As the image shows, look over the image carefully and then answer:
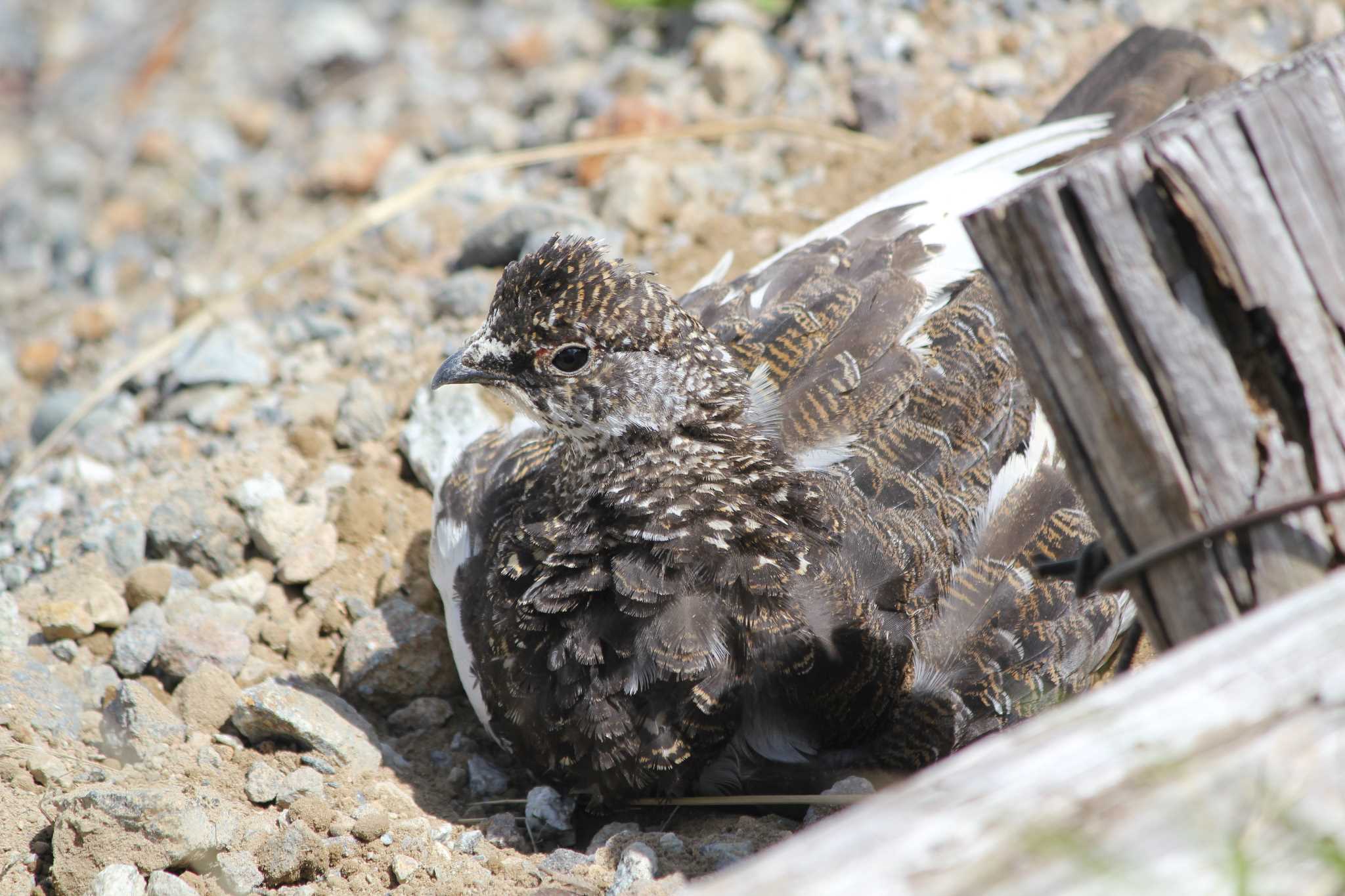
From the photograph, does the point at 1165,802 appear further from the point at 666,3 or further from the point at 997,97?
the point at 666,3

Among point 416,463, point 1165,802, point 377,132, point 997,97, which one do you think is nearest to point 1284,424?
point 1165,802

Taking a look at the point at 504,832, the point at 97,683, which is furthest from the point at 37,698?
the point at 504,832

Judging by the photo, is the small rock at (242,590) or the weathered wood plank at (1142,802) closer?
the weathered wood plank at (1142,802)

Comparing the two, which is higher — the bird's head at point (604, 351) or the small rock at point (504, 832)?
the bird's head at point (604, 351)

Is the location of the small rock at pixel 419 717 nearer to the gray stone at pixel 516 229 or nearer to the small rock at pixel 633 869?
the small rock at pixel 633 869

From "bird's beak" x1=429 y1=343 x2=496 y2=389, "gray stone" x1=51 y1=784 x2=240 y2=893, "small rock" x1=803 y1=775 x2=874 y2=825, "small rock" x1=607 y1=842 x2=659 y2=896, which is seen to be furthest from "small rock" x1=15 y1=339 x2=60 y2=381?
"small rock" x1=803 y1=775 x2=874 y2=825

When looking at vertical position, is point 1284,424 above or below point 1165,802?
above

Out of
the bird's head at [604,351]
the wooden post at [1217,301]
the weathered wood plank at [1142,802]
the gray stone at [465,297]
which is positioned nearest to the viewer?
the weathered wood plank at [1142,802]

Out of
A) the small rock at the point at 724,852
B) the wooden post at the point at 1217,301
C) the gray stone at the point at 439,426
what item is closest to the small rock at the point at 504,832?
the small rock at the point at 724,852
